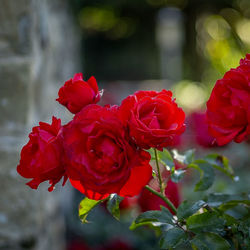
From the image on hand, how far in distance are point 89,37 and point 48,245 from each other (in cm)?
884

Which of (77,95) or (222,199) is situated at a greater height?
(77,95)

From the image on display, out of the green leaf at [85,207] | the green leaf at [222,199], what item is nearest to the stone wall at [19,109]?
the green leaf at [85,207]

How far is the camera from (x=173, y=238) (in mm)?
755

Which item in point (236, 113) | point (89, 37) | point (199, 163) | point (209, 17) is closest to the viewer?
point (236, 113)

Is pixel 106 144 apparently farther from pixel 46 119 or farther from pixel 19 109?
pixel 46 119

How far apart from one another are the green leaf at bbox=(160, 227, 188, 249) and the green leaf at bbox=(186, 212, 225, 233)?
1.0 inches

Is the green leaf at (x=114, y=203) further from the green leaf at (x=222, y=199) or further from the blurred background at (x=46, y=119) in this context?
the blurred background at (x=46, y=119)

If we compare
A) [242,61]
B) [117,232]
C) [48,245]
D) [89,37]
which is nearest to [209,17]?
[89,37]

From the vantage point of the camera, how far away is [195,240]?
762 mm

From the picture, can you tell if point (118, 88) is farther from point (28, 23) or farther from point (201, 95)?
point (28, 23)

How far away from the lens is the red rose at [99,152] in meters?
0.67

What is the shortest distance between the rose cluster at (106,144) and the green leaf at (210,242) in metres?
0.15

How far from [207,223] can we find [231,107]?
0.21 meters

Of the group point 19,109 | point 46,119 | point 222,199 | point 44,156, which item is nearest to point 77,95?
point 44,156
